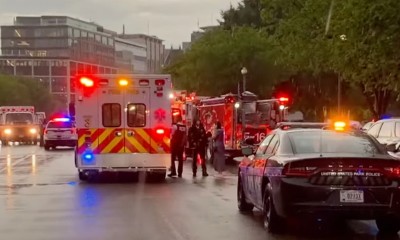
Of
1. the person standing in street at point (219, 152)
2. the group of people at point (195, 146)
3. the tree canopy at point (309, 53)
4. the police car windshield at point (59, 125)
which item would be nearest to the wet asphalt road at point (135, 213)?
the group of people at point (195, 146)

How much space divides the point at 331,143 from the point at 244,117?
18.6m

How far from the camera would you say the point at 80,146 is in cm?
2103

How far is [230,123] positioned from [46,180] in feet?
31.5

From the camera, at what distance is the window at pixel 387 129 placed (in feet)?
76.0

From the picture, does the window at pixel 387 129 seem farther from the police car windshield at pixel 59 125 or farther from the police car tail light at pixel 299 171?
the police car windshield at pixel 59 125

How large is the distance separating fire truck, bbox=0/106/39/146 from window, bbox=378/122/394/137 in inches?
1504

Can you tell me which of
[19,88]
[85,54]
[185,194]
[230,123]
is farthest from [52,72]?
[185,194]

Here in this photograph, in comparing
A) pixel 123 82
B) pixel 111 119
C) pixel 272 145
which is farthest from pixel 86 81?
pixel 272 145

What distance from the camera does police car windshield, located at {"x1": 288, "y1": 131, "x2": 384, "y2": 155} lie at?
454 inches

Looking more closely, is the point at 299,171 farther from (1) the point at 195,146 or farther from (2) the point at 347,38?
(2) the point at 347,38

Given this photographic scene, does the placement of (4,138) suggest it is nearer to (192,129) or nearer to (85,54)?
(192,129)

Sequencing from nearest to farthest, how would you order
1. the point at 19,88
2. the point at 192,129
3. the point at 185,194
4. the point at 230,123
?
the point at 185,194, the point at 192,129, the point at 230,123, the point at 19,88

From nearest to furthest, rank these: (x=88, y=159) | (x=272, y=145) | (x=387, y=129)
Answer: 1. (x=272, y=145)
2. (x=88, y=159)
3. (x=387, y=129)

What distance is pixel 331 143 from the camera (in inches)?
463
